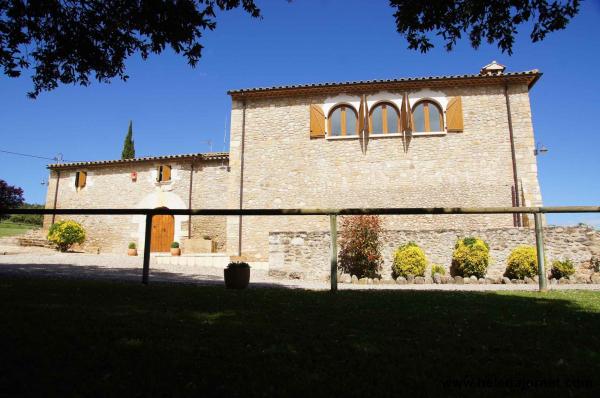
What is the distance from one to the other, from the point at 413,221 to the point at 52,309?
1410 centimetres

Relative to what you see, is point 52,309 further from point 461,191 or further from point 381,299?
point 461,191

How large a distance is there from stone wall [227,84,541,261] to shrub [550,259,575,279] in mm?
3888

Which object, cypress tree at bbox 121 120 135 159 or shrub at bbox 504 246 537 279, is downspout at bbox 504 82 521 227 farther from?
cypress tree at bbox 121 120 135 159

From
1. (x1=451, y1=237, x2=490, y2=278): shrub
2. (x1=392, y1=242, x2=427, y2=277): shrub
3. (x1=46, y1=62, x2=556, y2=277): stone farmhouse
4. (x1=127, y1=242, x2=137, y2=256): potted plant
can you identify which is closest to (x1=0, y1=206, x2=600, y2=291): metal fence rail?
(x1=451, y1=237, x2=490, y2=278): shrub

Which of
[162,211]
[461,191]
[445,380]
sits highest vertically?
[461,191]

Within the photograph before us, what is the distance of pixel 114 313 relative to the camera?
3.48m

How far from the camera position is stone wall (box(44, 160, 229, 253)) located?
19156 millimetres

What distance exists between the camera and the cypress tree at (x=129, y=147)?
29.6 m

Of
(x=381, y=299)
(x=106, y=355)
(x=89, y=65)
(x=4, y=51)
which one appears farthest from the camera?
(x=89, y=65)

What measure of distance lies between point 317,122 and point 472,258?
8790mm

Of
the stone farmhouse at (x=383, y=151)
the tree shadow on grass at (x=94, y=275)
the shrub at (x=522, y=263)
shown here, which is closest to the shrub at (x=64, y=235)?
the stone farmhouse at (x=383, y=151)

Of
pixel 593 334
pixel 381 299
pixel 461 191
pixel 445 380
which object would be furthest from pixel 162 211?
pixel 461 191

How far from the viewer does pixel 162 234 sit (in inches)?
776

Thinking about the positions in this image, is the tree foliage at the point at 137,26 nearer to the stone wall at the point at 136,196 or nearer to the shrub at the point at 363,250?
the shrub at the point at 363,250
